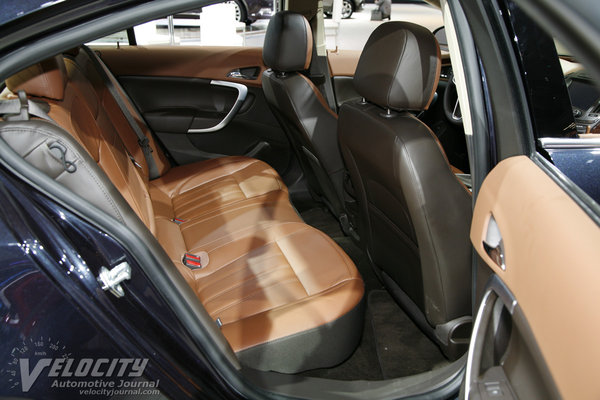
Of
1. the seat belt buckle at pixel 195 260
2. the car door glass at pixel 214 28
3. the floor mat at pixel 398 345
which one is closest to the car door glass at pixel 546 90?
the floor mat at pixel 398 345

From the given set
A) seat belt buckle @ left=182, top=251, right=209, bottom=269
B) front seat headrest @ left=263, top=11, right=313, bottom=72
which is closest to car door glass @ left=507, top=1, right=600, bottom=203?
seat belt buckle @ left=182, top=251, right=209, bottom=269

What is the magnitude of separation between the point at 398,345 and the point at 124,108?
1484mm

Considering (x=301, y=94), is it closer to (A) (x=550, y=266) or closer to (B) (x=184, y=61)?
(B) (x=184, y=61)

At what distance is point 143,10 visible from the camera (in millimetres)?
827

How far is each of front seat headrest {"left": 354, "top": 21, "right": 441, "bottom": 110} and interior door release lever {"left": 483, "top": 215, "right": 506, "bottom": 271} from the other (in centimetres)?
49

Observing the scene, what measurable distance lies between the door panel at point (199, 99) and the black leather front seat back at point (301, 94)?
1.61ft

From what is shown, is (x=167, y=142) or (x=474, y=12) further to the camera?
(x=167, y=142)

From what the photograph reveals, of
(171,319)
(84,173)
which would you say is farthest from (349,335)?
(84,173)

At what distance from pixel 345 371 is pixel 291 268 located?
0.40 meters

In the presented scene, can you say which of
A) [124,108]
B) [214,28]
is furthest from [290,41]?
[214,28]

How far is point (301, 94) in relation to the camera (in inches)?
79.3

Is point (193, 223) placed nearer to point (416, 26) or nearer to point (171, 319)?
point (171, 319)

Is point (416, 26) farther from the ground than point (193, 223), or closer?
farther from the ground
